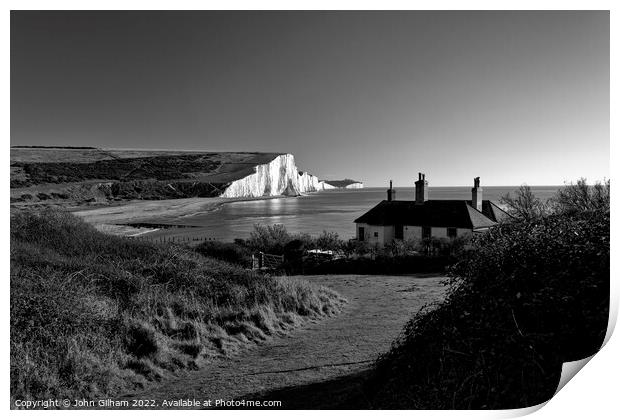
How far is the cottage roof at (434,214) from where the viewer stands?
12.7 metres

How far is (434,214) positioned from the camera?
13352mm

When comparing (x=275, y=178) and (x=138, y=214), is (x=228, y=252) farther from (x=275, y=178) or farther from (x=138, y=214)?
(x=275, y=178)

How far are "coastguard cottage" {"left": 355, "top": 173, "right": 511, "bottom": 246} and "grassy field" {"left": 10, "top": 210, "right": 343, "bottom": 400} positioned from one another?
7.80m

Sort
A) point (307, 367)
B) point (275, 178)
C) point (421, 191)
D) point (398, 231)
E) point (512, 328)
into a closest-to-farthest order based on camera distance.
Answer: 1. point (512, 328)
2. point (307, 367)
3. point (398, 231)
4. point (421, 191)
5. point (275, 178)

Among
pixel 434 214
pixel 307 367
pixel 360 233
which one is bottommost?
pixel 307 367

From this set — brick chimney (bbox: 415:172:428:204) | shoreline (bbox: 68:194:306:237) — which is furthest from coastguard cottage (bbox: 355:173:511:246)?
shoreline (bbox: 68:194:306:237)

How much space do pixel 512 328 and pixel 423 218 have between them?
12.2 metres

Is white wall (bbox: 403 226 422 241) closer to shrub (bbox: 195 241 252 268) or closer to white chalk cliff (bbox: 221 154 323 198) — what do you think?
shrub (bbox: 195 241 252 268)

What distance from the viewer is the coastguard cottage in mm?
12555

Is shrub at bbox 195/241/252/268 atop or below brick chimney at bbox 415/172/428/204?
below

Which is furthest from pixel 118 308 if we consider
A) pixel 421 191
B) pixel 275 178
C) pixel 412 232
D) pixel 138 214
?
pixel 275 178

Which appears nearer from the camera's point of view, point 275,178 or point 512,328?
point 512,328

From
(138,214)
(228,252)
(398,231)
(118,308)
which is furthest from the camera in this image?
(398,231)

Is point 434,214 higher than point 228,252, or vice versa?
point 434,214
